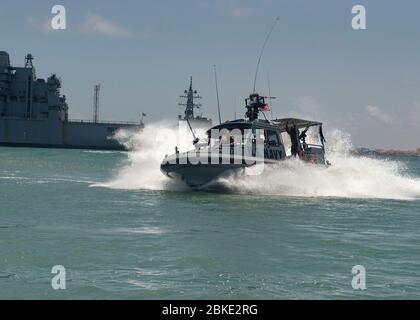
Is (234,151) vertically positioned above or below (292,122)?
below

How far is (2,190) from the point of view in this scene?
28.2m

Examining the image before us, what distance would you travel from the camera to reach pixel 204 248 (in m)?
14.3

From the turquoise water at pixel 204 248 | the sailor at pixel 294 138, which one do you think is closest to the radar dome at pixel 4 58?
the sailor at pixel 294 138

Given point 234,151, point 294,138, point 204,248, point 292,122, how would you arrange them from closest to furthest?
point 204,248, point 234,151, point 294,138, point 292,122

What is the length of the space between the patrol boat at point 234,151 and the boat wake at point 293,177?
0.59 meters

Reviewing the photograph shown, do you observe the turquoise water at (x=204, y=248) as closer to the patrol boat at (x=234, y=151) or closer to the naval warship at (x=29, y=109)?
the patrol boat at (x=234, y=151)

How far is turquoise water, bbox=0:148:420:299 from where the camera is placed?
10.9m

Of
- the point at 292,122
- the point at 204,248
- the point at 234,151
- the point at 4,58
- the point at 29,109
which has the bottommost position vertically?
the point at 204,248

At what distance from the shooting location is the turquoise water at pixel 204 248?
10.9 metres

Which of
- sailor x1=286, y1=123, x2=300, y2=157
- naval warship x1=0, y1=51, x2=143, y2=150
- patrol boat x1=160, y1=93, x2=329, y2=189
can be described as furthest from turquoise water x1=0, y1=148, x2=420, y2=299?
naval warship x1=0, y1=51, x2=143, y2=150

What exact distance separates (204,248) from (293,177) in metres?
14.2

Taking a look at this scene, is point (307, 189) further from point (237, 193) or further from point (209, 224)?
point (209, 224)

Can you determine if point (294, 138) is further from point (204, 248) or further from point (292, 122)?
point (204, 248)

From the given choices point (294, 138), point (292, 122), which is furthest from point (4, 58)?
point (294, 138)
